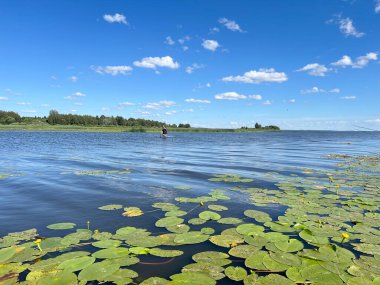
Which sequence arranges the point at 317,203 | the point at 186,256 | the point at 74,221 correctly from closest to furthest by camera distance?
the point at 186,256 < the point at 74,221 < the point at 317,203

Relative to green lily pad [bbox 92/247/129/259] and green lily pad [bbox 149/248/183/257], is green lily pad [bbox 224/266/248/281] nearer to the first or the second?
green lily pad [bbox 149/248/183/257]

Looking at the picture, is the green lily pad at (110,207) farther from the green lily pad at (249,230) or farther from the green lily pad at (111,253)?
the green lily pad at (249,230)

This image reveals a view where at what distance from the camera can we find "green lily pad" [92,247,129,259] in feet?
13.0

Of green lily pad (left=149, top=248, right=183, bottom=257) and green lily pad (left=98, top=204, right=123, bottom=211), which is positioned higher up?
green lily pad (left=149, top=248, right=183, bottom=257)

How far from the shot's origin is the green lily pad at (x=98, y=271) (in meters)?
3.41

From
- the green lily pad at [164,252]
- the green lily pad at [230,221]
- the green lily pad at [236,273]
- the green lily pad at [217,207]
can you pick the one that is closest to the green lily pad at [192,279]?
the green lily pad at [236,273]

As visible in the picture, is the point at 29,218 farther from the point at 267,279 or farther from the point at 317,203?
the point at 317,203

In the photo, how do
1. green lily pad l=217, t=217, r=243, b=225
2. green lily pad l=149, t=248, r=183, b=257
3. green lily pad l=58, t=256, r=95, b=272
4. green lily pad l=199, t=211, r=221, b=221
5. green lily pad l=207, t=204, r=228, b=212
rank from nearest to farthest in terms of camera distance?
1. green lily pad l=58, t=256, r=95, b=272
2. green lily pad l=149, t=248, r=183, b=257
3. green lily pad l=217, t=217, r=243, b=225
4. green lily pad l=199, t=211, r=221, b=221
5. green lily pad l=207, t=204, r=228, b=212

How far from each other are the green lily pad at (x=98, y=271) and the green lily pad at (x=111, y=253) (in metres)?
0.23

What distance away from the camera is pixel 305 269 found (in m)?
3.66

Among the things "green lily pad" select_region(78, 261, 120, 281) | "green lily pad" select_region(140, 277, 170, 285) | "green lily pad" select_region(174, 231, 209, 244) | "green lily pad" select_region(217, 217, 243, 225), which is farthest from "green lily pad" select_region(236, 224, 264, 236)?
"green lily pad" select_region(78, 261, 120, 281)

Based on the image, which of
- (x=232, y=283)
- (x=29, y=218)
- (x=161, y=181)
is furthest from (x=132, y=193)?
(x=232, y=283)

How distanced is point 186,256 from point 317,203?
4.42 metres

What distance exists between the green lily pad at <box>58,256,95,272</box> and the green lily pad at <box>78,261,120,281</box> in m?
0.08
